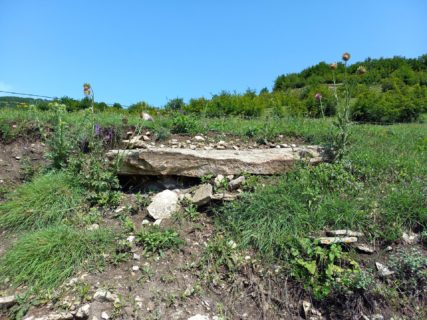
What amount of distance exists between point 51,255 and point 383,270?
2.67 m

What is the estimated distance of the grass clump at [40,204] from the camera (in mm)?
3117

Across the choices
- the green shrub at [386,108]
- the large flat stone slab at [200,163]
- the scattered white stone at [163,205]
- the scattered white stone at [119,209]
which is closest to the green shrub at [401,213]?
the large flat stone slab at [200,163]

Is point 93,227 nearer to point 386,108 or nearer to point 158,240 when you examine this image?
point 158,240

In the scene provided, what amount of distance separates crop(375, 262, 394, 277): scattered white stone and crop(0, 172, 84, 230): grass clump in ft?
9.56

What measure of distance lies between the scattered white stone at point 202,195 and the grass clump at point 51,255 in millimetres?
881

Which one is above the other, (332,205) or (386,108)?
(386,108)

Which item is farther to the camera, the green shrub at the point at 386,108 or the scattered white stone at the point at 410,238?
the green shrub at the point at 386,108

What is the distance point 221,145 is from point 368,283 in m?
2.62

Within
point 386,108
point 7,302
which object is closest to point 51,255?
point 7,302

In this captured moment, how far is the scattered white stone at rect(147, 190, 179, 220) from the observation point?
3057mm

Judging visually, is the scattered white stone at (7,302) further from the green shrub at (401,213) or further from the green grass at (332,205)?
the green shrub at (401,213)

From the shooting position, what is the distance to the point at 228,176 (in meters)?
3.40

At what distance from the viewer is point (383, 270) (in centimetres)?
235

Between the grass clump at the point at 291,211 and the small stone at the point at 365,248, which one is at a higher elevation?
the grass clump at the point at 291,211
